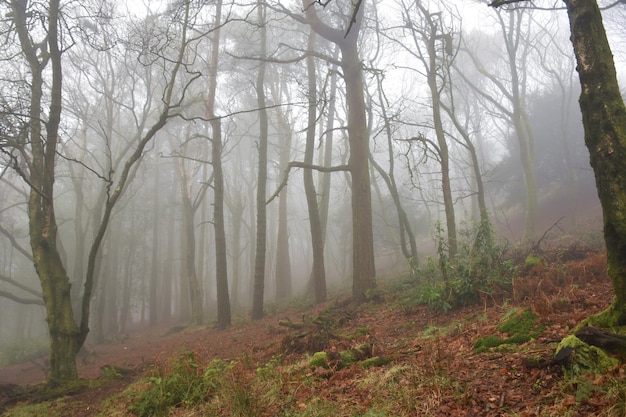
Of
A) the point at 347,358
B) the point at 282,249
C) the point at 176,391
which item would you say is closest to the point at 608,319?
the point at 347,358

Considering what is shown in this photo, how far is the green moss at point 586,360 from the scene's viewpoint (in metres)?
3.23

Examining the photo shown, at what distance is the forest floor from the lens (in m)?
3.26

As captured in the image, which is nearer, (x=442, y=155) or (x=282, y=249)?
(x=442, y=155)

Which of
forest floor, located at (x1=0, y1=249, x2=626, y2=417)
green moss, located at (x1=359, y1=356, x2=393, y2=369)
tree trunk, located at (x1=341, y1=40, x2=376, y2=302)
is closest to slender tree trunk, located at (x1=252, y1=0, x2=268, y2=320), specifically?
tree trunk, located at (x1=341, y1=40, x2=376, y2=302)

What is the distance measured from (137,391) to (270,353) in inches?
83.3

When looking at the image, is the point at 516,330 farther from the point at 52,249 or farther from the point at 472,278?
the point at 52,249

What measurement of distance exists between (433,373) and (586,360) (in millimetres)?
1269

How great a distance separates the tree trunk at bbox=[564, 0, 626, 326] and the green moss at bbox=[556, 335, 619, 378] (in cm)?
65

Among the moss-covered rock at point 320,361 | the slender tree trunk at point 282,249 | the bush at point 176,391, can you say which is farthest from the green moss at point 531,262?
the slender tree trunk at point 282,249

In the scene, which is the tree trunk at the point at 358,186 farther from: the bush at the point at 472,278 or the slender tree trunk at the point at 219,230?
the slender tree trunk at the point at 219,230

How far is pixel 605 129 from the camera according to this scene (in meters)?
3.72

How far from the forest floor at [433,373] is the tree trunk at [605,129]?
856 millimetres

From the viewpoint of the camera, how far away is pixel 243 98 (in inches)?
952

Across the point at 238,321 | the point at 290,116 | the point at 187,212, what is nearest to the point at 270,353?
the point at 238,321
